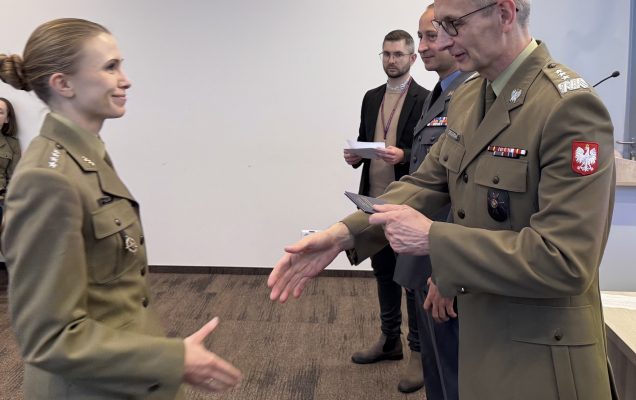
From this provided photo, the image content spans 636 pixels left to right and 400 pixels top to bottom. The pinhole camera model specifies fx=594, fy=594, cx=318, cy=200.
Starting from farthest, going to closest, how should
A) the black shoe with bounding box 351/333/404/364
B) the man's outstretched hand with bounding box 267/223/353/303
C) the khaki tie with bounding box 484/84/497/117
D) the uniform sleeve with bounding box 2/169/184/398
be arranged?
the black shoe with bounding box 351/333/404/364 → the man's outstretched hand with bounding box 267/223/353/303 → the khaki tie with bounding box 484/84/497/117 → the uniform sleeve with bounding box 2/169/184/398

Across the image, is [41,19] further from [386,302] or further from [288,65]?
[386,302]

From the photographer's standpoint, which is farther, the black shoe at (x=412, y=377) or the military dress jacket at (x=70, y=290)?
the black shoe at (x=412, y=377)

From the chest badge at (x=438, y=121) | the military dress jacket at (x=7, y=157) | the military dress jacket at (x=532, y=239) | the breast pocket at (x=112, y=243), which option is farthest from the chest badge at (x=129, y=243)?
the military dress jacket at (x=7, y=157)

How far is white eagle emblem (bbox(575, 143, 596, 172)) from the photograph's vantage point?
1044 millimetres

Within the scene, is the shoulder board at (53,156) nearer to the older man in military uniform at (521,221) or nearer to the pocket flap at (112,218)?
the pocket flap at (112,218)

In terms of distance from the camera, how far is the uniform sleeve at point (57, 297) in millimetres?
994

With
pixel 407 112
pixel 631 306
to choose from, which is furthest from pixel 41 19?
pixel 631 306

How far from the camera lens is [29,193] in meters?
1.00

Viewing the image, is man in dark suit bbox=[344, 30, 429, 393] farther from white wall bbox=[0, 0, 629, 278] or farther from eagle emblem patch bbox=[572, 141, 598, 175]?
eagle emblem patch bbox=[572, 141, 598, 175]

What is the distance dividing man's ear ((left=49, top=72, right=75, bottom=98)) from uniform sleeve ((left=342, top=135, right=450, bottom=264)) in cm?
72

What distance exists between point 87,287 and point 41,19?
4143 millimetres

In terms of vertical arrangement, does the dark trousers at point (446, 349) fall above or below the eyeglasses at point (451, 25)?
below

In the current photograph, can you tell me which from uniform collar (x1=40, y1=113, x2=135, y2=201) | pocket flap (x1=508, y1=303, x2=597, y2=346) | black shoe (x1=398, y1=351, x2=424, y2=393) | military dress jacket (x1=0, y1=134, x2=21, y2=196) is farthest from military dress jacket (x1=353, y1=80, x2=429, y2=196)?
military dress jacket (x1=0, y1=134, x2=21, y2=196)

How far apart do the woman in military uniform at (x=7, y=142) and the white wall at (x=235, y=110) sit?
100mm
